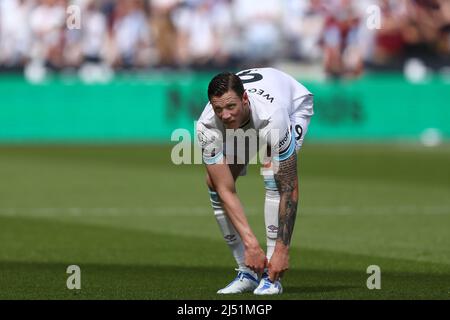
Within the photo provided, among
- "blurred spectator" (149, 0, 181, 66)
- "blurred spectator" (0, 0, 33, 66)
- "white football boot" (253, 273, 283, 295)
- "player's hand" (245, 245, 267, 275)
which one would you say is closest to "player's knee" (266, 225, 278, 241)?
"white football boot" (253, 273, 283, 295)

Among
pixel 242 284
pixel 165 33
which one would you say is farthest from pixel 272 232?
pixel 165 33

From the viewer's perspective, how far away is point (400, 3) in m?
30.8

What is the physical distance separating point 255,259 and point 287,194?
65 centimetres

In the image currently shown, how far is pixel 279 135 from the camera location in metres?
9.62

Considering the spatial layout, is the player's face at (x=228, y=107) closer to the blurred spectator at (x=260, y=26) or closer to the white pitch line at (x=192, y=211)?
the white pitch line at (x=192, y=211)

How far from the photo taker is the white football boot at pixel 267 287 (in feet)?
32.3

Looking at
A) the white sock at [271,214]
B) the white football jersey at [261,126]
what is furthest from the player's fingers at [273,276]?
the white football jersey at [261,126]

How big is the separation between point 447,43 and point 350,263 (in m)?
20.2

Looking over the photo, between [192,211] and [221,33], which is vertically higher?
[221,33]

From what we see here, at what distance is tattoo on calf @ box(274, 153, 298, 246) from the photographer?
980 centimetres

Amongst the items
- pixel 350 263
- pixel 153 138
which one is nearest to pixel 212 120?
pixel 350 263

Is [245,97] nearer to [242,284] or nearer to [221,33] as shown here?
[242,284]
